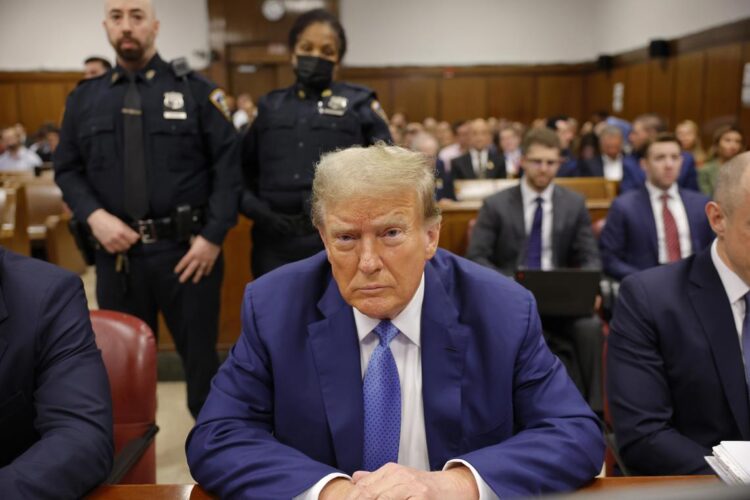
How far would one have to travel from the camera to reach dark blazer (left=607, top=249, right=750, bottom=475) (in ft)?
5.58

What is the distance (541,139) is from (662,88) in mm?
8344

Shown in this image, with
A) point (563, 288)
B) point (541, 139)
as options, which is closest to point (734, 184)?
point (563, 288)

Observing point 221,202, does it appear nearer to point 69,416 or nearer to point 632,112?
point 69,416

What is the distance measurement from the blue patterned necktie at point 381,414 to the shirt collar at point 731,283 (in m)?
0.92

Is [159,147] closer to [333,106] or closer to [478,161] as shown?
[333,106]

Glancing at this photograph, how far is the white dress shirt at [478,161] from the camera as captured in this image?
7.51 meters

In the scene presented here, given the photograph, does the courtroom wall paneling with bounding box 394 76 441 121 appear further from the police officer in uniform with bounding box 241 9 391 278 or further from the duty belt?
the duty belt

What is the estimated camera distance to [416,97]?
48.6ft

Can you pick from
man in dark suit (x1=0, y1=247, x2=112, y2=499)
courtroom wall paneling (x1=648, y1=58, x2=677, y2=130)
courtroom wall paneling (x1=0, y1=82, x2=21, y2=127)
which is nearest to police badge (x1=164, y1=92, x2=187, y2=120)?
man in dark suit (x1=0, y1=247, x2=112, y2=499)

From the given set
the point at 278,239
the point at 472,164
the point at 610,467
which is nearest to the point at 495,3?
the point at 472,164

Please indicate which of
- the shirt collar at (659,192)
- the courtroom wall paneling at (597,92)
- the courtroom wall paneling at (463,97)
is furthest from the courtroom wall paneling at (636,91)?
the shirt collar at (659,192)

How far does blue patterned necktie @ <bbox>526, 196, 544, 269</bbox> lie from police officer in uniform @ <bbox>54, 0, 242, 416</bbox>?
1.79 meters

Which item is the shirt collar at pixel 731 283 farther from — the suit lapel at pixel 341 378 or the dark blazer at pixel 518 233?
the dark blazer at pixel 518 233

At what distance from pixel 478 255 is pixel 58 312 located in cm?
271
